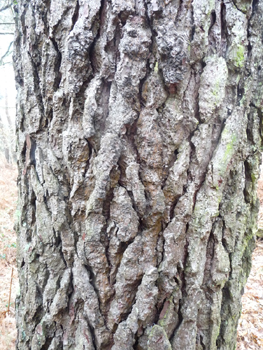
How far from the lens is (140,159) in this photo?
2.79ft

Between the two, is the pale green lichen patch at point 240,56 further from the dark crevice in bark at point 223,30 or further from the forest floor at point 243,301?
the forest floor at point 243,301

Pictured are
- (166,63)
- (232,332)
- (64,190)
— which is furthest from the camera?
(232,332)

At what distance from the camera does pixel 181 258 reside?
2.90 ft

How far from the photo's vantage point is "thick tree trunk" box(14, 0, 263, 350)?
2.69 ft

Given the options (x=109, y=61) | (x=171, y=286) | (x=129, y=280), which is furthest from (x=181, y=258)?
(x=109, y=61)

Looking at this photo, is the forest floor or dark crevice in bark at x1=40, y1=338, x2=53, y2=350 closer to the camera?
dark crevice in bark at x1=40, y1=338, x2=53, y2=350

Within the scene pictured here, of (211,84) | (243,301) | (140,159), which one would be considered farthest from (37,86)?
(243,301)

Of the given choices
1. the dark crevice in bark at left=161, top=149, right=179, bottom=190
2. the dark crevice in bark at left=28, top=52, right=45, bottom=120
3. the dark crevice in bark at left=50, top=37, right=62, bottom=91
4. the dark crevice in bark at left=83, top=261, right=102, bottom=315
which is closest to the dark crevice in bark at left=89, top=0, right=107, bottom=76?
the dark crevice in bark at left=50, top=37, right=62, bottom=91

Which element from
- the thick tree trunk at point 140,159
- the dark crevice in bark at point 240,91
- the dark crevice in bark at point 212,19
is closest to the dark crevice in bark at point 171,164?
the thick tree trunk at point 140,159

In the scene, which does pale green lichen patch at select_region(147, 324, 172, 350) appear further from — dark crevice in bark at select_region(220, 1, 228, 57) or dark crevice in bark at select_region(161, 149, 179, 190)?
dark crevice in bark at select_region(220, 1, 228, 57)

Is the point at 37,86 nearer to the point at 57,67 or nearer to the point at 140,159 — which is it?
the point at 57,67

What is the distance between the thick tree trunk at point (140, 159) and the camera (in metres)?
0.82

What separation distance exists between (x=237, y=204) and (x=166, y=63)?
1.99 ft

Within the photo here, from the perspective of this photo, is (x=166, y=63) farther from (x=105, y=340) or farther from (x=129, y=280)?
(x=105, y=340)
